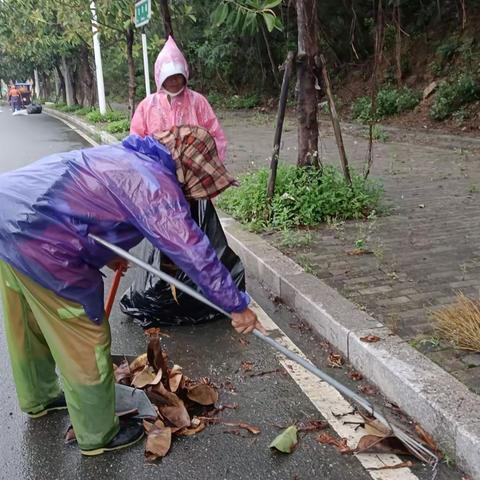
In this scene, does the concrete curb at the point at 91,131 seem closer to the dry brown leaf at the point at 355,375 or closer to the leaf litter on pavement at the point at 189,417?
the leaf litter on pavement at the point at 189,417

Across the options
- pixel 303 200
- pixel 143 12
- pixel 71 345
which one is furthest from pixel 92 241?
pixel 143 12

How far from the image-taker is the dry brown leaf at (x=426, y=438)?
258cm

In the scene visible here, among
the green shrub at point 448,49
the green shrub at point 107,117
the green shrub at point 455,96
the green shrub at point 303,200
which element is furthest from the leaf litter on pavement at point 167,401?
the green shrub at point 107,117

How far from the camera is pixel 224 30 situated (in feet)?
63.4

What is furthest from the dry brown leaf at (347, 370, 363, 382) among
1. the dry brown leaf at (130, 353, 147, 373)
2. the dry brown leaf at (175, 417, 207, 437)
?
the dry brown leaf at (130, 353, 147, 373)

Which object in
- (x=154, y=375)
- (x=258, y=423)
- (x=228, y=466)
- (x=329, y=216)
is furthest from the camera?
(x=329, y=216)

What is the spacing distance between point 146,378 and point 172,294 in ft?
2.93

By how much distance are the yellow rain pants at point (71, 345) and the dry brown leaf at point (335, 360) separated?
126cm

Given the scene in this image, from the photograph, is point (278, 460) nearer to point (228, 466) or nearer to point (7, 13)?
point (228, 466)

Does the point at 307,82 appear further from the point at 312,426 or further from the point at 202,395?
the point at 312,426

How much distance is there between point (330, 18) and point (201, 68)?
32.5 feet

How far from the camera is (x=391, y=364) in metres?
2.97

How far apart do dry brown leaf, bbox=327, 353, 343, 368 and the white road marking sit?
16 centimetres

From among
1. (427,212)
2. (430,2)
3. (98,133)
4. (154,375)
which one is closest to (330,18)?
(430,2)
